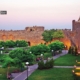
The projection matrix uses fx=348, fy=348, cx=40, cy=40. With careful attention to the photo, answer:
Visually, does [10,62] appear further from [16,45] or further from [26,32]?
[26,32]

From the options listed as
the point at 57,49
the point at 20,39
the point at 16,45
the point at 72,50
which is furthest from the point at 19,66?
the point at 20,39

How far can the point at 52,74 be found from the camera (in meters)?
32.5

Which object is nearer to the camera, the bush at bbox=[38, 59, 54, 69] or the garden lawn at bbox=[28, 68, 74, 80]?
the garden lawn at bbox=[28, 68, 74, 80]

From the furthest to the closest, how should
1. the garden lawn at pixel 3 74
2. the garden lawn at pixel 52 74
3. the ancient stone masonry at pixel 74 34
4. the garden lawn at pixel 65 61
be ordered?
1. the ancient stone masonry at pixel 74 34
2. the garden lawn at pixel 65 61
3. the garden lawn at pixel 3 74
4. the garden lawn at pixel 52 74

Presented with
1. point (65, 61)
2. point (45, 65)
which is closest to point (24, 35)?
point (65, 61)

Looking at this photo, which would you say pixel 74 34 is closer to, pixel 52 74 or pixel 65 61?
pixel 65 61

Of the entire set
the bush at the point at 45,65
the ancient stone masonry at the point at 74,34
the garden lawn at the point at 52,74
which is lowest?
the garden lawn at the point at 52,74

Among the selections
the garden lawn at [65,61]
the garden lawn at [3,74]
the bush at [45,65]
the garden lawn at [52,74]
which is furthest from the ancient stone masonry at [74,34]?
the garden lawn at [3,74]

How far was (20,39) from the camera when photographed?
75812 millimetres

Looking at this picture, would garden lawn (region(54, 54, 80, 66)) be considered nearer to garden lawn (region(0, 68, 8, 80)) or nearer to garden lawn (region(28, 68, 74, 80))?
garden lawn (region(28, 68, 74, 80))

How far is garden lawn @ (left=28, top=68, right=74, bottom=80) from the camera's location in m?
30.1

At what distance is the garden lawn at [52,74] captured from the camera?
30094 mm

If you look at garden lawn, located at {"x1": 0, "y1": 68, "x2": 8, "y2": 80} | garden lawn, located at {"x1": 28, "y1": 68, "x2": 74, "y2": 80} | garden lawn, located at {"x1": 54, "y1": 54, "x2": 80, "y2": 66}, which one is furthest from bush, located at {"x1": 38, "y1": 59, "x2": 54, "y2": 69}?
garden lawn, located at {"x1": 54, "y1": 54, "x2": 80, "y2": 66}

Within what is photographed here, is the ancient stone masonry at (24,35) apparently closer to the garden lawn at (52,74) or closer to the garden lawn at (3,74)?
the garden lawn at (3,74)
